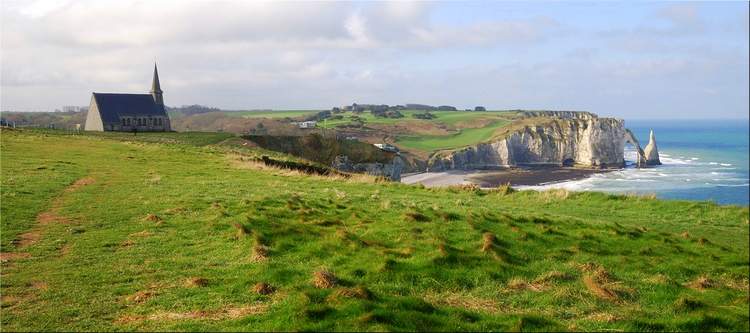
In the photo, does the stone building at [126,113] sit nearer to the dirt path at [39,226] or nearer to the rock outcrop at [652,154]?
the dirt path at [39,226]

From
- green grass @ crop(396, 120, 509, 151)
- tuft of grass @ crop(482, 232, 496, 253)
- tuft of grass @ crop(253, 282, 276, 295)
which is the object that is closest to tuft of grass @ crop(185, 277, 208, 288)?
tuft of grass @ crop(253, 282, 276, 295)

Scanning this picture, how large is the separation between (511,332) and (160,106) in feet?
327

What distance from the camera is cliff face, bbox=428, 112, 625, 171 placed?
504 feet

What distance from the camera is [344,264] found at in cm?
1278

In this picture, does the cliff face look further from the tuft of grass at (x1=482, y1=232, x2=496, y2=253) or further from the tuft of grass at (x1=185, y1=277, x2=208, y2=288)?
the tuft of grass at (x1=185, y1=277, x2=208, y2=288)

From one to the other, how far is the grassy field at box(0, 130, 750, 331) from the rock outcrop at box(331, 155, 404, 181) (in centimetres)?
4969

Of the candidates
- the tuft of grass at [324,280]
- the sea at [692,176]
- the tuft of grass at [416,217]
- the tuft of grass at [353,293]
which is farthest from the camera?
the sea at [692,176]

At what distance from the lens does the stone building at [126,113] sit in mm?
89875

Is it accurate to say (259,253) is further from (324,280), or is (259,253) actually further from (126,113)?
(126,113)

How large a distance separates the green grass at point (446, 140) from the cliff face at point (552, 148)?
Result: 9068mm

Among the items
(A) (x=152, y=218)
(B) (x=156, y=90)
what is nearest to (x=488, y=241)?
(A) (x=152, y=218)

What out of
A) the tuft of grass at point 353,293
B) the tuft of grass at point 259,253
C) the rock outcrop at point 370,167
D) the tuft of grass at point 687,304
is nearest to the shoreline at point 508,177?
the rock outcrop at point 370,167

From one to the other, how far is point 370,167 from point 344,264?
217 feet

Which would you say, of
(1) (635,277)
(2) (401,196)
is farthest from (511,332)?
(2) (401,196)
